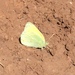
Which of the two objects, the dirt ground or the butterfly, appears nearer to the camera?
the dirt ground

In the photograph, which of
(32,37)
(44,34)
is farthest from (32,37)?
(44,34)

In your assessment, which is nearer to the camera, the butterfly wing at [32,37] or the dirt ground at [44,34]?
the dirt ground at [44,34]

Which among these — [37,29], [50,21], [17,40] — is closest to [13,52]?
[17,40]

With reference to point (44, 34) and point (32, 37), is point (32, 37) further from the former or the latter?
point (44, 34)

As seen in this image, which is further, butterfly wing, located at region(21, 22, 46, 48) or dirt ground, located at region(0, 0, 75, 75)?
butterfly wing, located at region(21, 22, 46, 48)
